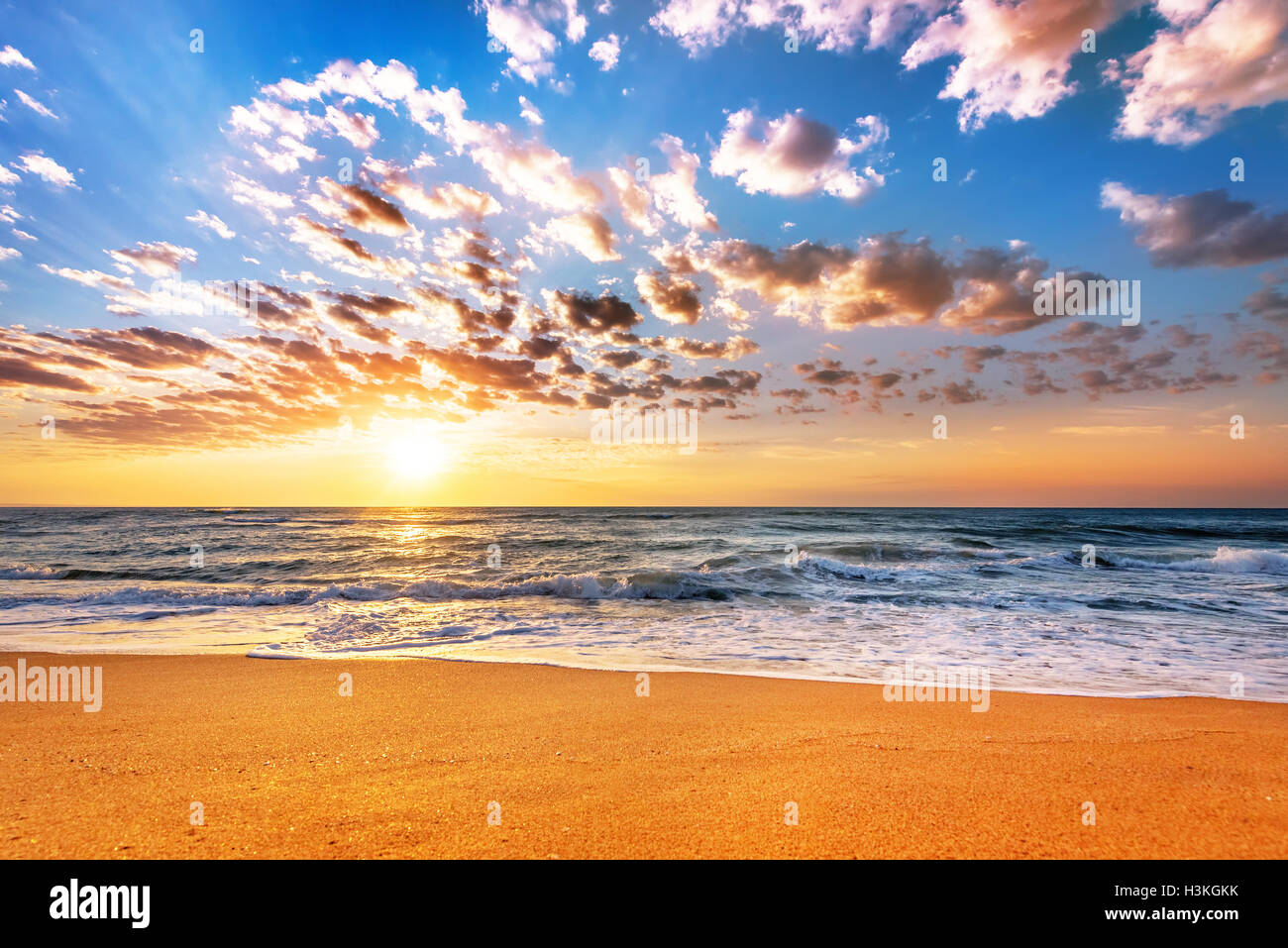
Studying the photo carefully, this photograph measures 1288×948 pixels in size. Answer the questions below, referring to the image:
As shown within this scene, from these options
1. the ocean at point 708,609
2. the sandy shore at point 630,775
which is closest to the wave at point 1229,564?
the ocean at point 708,609

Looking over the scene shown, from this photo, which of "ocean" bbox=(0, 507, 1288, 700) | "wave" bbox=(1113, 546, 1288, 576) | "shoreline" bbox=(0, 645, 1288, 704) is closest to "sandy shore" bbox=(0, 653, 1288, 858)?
"shoreline" bbox=(0, 645, 1288, 704)

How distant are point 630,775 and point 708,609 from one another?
8.63m

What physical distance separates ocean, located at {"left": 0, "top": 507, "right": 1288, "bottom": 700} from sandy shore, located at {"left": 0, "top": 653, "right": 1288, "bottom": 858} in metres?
1.77

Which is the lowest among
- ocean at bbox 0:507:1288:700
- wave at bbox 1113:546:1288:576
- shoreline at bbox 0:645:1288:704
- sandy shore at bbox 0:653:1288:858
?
wave at bbox 1113:546:1288:576

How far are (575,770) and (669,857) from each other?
1149 mm

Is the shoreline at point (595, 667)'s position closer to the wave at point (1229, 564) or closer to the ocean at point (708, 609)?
the ocean at point (708, 609)

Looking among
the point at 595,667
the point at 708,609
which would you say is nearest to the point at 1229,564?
the point at 708,609

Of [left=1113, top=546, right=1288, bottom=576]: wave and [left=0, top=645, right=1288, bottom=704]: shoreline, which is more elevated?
[left=0, top=645, right=1288, bottom=704]: shoreline

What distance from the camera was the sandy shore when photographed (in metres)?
2.57

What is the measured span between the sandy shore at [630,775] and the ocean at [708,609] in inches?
69.7

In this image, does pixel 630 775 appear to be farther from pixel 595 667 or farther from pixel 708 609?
pixel 708 609

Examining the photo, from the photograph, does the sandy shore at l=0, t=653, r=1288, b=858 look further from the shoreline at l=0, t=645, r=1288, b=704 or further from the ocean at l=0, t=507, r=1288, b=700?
the ocean at l=0, t=507, r=1288, b=700

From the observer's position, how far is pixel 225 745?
385 cm
